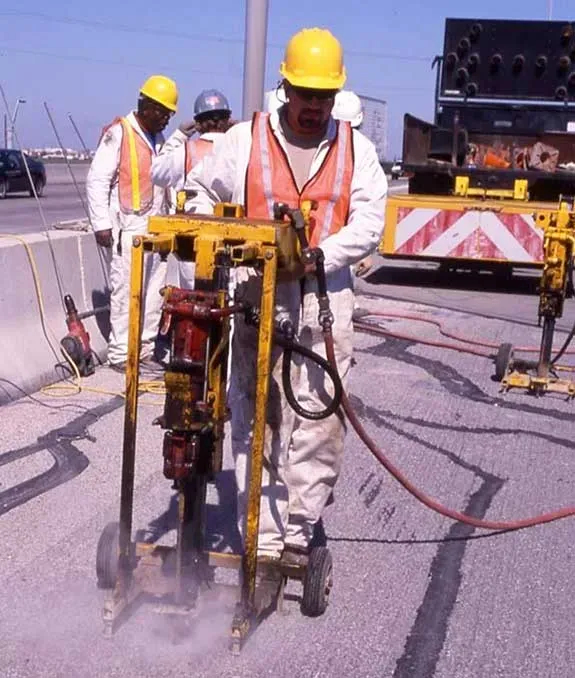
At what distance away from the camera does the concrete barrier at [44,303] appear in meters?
7.71

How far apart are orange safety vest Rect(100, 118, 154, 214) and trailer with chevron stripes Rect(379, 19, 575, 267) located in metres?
6.05

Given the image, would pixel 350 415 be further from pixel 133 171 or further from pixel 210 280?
pixel 133 171

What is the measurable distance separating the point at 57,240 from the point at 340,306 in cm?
432

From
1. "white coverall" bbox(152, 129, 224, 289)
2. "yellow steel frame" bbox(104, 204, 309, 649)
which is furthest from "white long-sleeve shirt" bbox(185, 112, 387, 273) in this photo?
"white coverall" bbox(152, 129, 224, 289)

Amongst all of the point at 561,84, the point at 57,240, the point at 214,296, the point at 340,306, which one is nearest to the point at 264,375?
the point at 214,296

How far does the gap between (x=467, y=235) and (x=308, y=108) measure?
10042 mm

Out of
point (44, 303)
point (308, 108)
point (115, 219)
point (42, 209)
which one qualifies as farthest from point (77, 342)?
point (42, 209)

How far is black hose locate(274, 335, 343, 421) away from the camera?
14.3ft

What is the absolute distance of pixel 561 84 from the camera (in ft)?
53.4

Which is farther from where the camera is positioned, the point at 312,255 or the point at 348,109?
the point at 348,109

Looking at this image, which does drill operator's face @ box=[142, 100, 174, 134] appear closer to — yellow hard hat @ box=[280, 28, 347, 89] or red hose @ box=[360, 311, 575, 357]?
red hose @ box=[360, 311, 575, 357]

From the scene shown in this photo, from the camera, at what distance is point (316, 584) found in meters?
4.47

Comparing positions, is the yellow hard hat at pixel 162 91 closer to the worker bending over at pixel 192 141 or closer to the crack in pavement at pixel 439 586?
the worker bending over at pixel 192 141

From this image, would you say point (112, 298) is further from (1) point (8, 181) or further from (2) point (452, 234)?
(1) point (8, 181)
